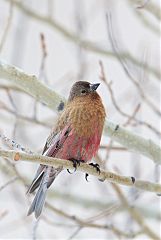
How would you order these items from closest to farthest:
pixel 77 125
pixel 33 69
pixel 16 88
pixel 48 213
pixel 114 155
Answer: pixel 77 125
pixel 16 88
pixel 48 213
pixel 114 155
pixel 33 69

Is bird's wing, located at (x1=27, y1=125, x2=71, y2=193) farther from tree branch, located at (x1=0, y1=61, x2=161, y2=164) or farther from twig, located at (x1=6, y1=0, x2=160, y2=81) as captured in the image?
twig, located at (x1=6, y1=0, x2=160, y2=81)

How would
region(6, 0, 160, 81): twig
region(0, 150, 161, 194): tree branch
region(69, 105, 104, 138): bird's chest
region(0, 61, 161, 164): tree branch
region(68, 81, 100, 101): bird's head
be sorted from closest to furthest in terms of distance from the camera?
1. region(0, 150, 161, 194): tree branch
2. region(0, 61, 161, 164): tree branch
3. region(69, 105, 104, 138): bird's chest
4. region(68, 81, 100, 101): bird's head
5. region(6, 0, 160, 81): twig

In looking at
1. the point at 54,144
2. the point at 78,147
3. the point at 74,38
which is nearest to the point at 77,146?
the point at 78,147

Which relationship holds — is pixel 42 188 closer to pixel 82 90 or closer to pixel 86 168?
pixel 86 168

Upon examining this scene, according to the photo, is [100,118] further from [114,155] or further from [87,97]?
[114,155]

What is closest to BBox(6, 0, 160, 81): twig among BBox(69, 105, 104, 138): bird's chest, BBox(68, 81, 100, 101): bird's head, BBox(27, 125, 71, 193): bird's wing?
BBox(68, 81, 100, 101): bird's head

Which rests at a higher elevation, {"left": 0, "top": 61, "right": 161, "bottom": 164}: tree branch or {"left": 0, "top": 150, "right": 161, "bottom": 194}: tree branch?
{"left": 0, "top": 61, "right": 161, "bottom": 164}: tree branch

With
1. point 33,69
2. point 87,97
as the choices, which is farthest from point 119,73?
point 87,97

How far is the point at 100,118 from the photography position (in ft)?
13.6

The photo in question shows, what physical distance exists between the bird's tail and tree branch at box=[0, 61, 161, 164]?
1.26 feet

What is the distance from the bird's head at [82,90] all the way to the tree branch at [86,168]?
0.67 m

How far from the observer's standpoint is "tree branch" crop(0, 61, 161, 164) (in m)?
3.99

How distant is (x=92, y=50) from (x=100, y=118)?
1495mm

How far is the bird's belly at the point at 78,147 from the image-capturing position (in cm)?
407
